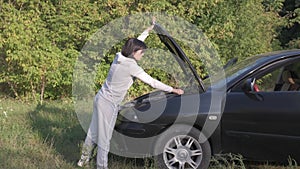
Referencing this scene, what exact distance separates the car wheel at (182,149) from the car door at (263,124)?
0.88 feet

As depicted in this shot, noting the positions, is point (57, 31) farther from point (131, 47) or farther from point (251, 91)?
point (251, 91)

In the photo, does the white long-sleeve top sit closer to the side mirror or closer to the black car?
the black car

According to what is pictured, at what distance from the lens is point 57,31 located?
11836mm

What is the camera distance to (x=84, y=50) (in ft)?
38.2

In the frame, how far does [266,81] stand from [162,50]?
Result: 5650 millimetres

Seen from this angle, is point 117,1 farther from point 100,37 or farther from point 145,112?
point 145,112

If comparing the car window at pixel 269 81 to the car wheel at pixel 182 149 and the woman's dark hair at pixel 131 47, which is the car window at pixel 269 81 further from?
the woman's dark hair at pixel 131 47

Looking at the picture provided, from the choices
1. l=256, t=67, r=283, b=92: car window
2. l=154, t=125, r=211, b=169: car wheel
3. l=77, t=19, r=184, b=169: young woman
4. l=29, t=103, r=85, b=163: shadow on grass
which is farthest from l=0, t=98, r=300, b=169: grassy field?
l=256, t=67, r=283, b=92: car window

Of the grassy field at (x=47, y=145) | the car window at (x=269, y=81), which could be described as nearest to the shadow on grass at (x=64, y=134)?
the grassy field at (x=47, y=145)

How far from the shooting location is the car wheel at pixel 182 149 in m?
4.97

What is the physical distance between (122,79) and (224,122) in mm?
1226

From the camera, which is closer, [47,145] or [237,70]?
[237,70]

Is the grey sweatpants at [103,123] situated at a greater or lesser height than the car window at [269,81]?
lesser

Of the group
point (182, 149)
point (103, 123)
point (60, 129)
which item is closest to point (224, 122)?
point (182, 149)
